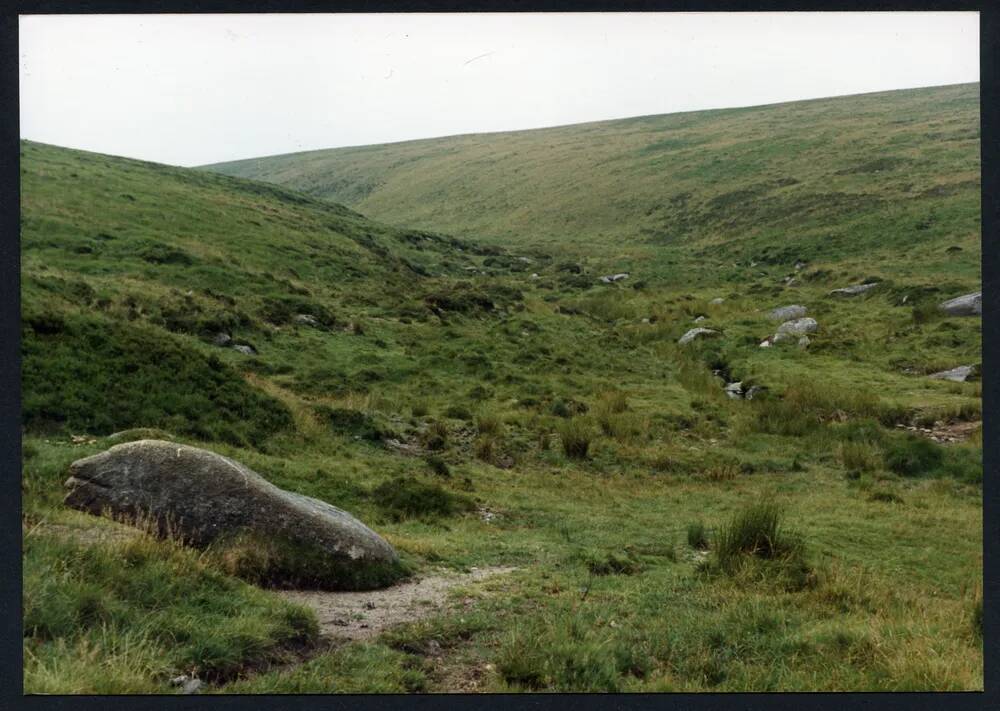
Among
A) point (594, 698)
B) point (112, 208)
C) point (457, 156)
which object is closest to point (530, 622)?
point (594, 698)

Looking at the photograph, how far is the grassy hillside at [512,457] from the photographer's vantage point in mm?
6957

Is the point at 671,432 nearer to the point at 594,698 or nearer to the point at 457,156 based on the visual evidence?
the point at 594,698

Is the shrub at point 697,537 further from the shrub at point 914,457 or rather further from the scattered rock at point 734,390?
the scattered rock at point 734,390

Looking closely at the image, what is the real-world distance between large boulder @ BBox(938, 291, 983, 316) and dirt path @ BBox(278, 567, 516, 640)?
106ft

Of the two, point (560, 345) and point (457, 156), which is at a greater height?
point (457, 156)

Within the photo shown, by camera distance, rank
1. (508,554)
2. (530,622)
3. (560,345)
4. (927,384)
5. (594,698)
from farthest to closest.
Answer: (560,345) < (927,384) < (508,554) < (530,622) < (594,698)

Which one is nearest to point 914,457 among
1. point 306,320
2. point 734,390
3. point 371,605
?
point 734,390

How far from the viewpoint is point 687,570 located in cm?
1062

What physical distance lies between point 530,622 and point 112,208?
41590mm

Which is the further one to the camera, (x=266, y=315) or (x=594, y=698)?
(x=266, y=315)

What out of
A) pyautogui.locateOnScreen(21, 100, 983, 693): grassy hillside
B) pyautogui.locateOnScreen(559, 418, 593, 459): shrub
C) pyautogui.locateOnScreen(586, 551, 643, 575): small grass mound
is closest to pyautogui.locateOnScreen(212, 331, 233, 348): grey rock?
pyautogui.locateOnScreen(21, 100, 983, 693): grassy hillside

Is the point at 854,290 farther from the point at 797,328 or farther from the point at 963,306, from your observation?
the point at 797,328

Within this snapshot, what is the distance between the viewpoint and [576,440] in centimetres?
1969

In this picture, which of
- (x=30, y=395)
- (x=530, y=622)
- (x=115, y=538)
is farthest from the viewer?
(x=30, y=395)
